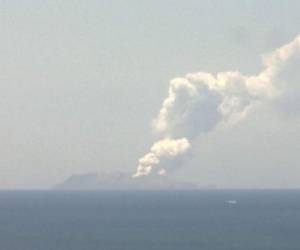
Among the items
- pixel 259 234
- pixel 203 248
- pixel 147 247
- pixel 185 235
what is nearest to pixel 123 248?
pixel 147 247

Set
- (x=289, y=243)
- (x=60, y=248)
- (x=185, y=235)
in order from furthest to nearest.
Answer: (x=185, y=235) → (x=289, y=243) → (x=60, y=248)

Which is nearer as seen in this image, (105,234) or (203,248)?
(203,248)

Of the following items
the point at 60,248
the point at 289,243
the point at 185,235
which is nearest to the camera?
the point at 60,248

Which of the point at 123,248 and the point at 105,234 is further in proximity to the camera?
the point at 105,234

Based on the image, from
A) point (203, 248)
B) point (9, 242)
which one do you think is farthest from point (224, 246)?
point (9, 242)

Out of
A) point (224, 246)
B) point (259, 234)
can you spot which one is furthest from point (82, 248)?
point (259, 234)

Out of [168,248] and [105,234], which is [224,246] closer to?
[168,248]

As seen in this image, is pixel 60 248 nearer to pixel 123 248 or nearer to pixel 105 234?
pixel 123 248
